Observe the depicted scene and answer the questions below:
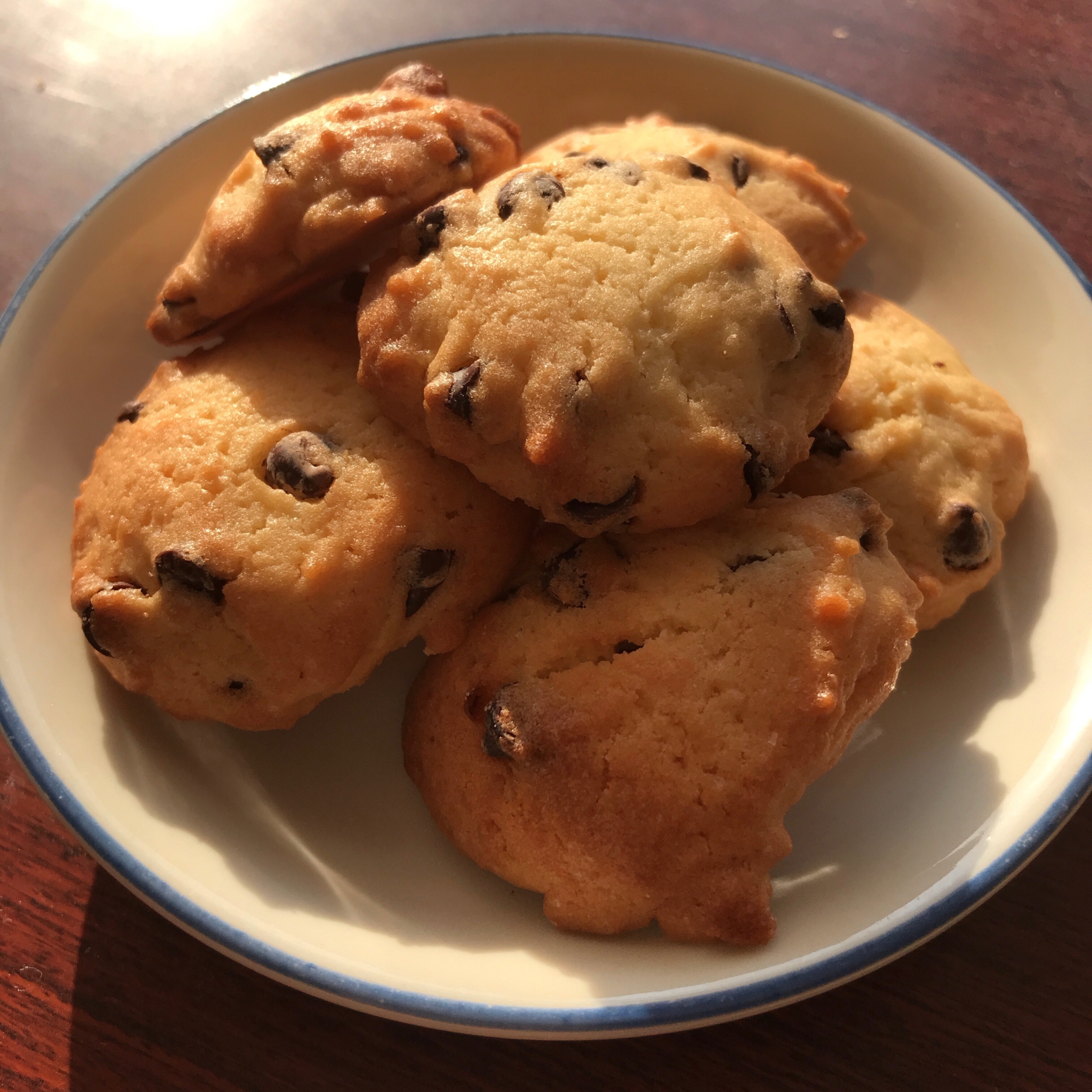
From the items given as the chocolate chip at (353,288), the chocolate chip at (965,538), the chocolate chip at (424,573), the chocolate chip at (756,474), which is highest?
the chocolate chip at (756,474)

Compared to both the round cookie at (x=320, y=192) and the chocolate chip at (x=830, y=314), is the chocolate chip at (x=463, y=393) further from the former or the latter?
the chocolate chip at (x=830, y=314)

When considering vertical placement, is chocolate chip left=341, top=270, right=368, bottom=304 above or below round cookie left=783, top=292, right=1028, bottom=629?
below

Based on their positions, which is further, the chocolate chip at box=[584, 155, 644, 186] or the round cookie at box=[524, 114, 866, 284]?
the round cookie at box=[524, 114, 866, 284]

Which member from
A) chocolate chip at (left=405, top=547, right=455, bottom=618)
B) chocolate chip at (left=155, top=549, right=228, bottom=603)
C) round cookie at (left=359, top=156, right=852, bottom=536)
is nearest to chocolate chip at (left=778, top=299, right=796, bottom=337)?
round cookie at (left=359, top=156, right=852, bottom=536)

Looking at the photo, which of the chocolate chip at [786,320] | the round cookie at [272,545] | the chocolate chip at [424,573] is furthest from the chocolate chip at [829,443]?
the chocolate chip at [424,573]

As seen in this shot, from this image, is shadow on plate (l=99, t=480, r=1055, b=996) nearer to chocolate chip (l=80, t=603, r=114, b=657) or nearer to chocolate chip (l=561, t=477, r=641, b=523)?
chocolate chip (l=80, t=603, r=114, b=657)

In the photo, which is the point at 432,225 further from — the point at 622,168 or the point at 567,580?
the point at 567,580
